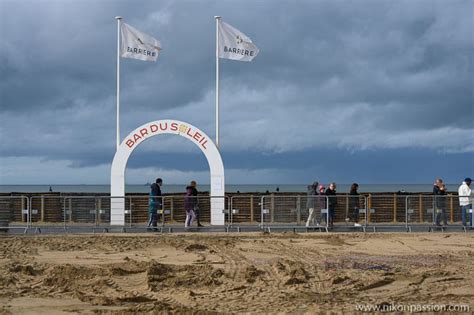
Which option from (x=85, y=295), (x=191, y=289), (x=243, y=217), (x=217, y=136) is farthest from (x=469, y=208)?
(x=85, y=295)

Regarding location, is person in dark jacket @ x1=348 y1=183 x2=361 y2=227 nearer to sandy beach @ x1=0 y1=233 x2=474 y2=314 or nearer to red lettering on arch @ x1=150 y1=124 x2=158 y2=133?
sandy beach @ x1=0 y1=233 x2=474 y2=314

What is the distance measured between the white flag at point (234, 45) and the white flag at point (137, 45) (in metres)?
2.58

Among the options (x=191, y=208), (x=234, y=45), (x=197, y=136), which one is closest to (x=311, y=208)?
(x=191, y=208)

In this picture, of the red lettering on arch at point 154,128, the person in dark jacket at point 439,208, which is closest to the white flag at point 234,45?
the red lettering on arch at point 154,128

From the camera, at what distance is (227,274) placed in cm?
1396

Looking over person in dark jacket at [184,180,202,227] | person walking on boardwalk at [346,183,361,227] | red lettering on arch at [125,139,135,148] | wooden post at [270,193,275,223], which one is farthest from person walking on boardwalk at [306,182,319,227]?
red lettering on arch at [125,139,135,148]

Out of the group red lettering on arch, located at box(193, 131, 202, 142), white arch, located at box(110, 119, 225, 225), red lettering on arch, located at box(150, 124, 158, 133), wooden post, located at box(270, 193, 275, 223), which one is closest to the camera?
wooden post, located at box(270, 193, 275, 223)

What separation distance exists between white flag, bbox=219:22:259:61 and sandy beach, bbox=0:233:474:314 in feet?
30.4

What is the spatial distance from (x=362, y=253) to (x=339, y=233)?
16.9 feet

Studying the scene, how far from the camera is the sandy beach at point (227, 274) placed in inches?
434

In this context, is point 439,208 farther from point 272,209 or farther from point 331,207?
point 272,209

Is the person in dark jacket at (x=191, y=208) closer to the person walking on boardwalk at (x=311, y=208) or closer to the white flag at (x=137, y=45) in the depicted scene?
the person walking on boardwalk at (x=311, y=208)

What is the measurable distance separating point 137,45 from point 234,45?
3.88m

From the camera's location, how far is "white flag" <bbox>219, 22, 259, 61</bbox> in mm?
27594
